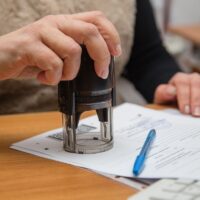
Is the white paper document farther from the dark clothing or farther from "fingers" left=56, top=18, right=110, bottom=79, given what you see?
the dark clothing

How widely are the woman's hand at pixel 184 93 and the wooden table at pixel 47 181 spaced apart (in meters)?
0.38

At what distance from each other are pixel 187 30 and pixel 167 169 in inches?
75.1

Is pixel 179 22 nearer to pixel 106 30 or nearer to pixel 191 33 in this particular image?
pixel 191 33

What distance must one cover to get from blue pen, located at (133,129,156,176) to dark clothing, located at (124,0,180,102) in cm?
59

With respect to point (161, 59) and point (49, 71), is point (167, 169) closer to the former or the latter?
point (49, 71)

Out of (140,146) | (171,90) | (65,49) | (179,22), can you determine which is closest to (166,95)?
(171,90)

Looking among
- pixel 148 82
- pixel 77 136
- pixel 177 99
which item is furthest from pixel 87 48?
pixel 148 82

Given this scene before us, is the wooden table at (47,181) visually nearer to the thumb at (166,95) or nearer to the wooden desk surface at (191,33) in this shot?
the thumb at (166,95)

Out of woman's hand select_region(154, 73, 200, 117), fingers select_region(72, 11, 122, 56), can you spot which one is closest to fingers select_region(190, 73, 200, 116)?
woman's hand select_region(154, 73, 200, 117)

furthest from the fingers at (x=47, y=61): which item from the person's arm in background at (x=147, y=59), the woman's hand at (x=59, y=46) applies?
the person's arm in background at (x=147, y=59)

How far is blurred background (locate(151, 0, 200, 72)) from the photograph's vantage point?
2.96 meters

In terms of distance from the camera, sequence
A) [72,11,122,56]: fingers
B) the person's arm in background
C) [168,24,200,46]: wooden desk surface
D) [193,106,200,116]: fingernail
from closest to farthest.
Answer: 1. [72,11,122,56]: fingers
2. [193,106,200,116]: fingernail
3. the person's arm in background
4. [168,24,200,46]: wooden desk surface

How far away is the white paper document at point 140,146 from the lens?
67 cm

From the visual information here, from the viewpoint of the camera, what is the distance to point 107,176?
0.66 meters
